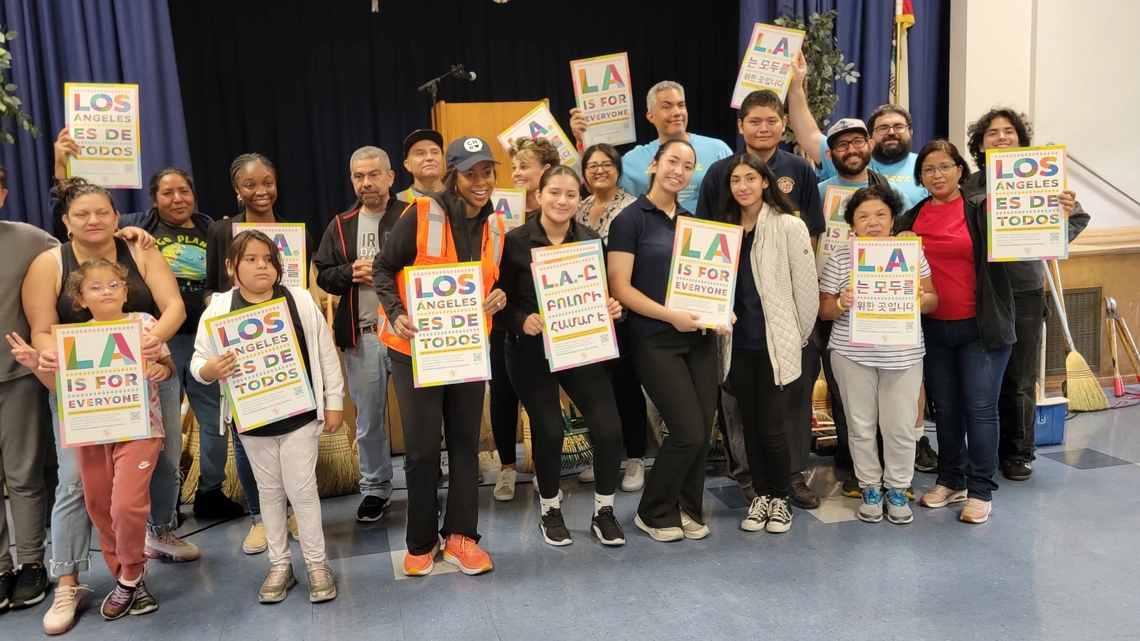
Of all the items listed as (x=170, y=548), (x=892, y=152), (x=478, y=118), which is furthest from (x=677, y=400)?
(x=478, y=118)

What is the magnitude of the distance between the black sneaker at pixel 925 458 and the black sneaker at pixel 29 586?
360 cm

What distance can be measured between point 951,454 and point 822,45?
278 cm

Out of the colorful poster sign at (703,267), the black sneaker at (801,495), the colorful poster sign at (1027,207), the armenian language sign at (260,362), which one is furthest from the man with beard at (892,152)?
the armenian language sign at (260,362)

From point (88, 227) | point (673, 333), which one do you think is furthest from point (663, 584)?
point (88, 227)

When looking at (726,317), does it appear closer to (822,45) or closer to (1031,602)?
(1031,602)


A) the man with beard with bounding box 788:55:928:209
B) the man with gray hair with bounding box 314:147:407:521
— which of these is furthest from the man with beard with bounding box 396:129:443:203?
the man with beard with bounding box 788:55:928:209

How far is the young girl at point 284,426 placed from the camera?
8.28ft

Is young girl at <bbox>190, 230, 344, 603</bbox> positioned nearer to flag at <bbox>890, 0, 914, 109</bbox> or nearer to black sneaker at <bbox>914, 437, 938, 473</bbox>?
black sneaker at <bbox>914, 437, 938, 473</bbox>

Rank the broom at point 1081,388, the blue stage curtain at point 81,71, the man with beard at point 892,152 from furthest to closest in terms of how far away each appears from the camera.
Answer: the broom at point 1081,388, the blue stage curtain at point 81,71, the man with beard at point 892,152

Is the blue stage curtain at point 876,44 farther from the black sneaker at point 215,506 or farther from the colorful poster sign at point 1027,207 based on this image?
the black sneaker at point 215,506

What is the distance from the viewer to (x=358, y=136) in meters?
5.54

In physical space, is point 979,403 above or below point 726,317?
below

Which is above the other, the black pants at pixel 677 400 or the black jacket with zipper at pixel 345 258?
the black jacket with zipper at pixel 345 258

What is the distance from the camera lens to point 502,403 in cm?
348
